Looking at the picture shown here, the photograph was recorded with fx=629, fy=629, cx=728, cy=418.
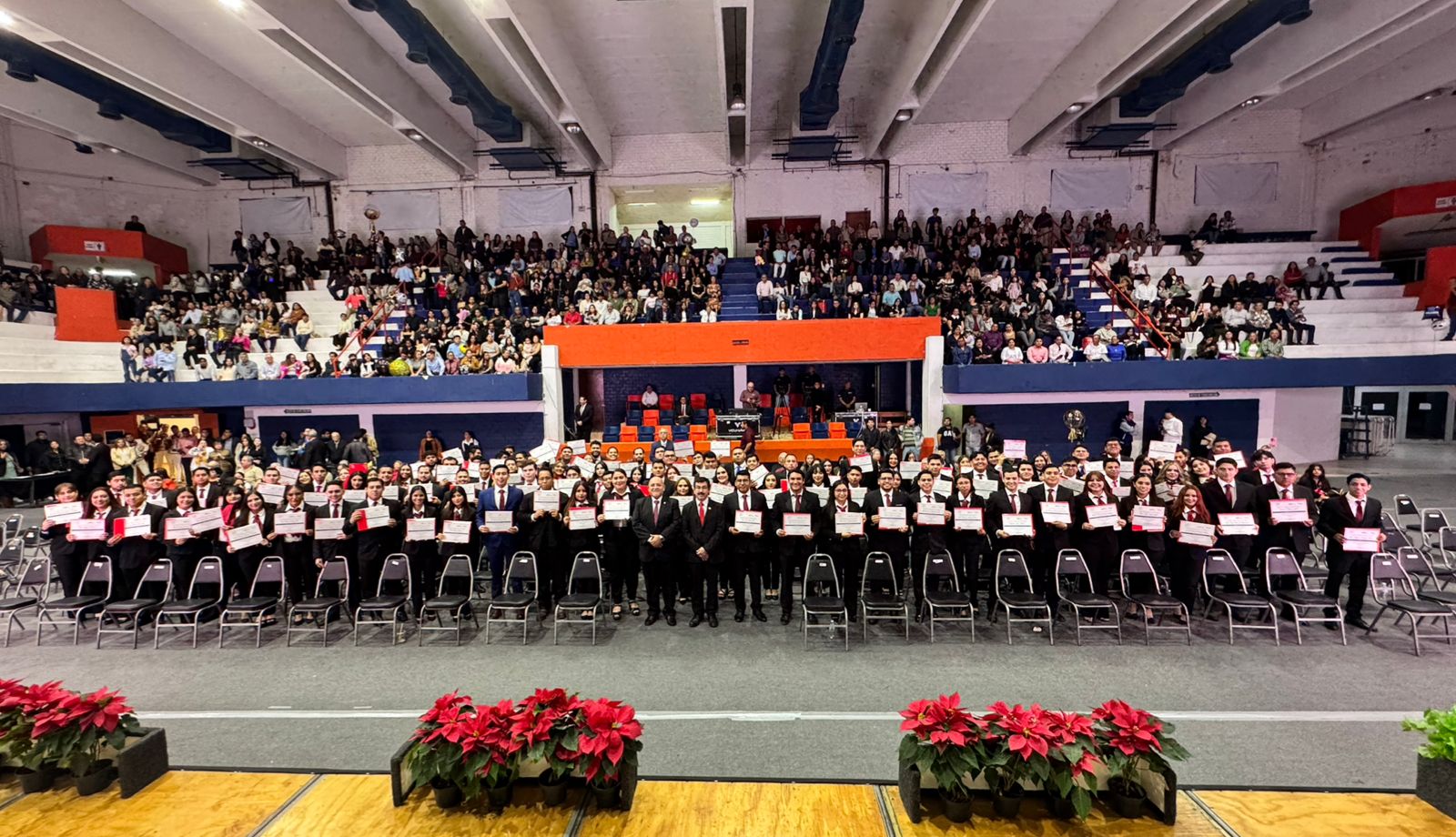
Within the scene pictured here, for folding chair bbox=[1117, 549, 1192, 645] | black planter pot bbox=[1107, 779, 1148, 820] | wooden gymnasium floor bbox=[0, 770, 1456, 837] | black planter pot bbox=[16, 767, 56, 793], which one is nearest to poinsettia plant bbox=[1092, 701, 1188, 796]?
black planter pot bbox=[1107, 779, 1148, 820]

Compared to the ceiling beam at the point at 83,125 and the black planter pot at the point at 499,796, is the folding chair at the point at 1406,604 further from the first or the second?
the ceiling beam at the point at 83,125

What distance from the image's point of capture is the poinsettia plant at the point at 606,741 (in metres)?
3.23

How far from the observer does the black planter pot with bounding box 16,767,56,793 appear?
3566mm

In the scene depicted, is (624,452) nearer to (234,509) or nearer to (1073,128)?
(234,509)

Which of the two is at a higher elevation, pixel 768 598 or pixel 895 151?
pixel 895 151

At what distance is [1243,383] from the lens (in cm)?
1529

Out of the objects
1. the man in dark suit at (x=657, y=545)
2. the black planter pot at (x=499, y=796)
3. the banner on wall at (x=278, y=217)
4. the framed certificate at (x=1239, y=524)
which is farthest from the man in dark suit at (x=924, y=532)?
the banner on wall at (x=278, y=217)

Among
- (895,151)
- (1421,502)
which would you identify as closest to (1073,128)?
(895,151)

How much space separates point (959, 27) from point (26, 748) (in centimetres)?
1801

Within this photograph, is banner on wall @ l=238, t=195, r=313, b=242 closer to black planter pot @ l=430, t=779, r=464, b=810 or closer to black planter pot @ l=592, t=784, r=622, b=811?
black planter pot @ l=430, t=779, r=464, b=810

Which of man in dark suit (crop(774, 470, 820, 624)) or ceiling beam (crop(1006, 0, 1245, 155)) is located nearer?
man in dark suit (crop(774, 470, 820, 624))

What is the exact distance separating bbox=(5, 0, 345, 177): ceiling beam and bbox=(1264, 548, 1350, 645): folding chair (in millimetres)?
20624

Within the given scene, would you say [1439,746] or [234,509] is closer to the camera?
[1439,746]

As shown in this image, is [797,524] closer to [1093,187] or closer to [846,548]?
[846,548]
